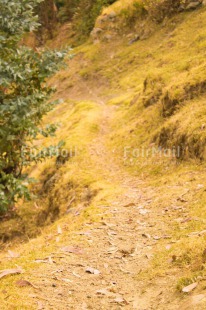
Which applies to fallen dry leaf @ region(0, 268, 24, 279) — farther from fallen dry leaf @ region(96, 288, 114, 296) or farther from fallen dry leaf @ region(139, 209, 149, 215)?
fallen dry leaf @ region(139, 209, 149, 215)

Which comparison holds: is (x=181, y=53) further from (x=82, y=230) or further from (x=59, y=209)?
(x=82, y=230)

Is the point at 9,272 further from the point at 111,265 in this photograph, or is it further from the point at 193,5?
the point at 193,5

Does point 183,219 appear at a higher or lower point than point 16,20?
lower

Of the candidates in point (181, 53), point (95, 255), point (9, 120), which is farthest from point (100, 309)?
point (181, 53)

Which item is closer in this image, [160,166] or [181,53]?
[160,166]

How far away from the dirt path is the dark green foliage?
7.80 ft

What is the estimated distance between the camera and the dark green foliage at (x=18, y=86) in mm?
9492

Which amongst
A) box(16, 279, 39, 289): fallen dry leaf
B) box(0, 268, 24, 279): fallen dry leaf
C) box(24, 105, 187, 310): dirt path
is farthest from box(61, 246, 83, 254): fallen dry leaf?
box(16, 279, 39, 289): fallen dry leaf

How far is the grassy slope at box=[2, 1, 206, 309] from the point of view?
7.47 m

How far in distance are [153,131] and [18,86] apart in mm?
6441

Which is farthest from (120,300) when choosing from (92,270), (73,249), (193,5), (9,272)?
(193,5)

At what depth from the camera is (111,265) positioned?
7074mm

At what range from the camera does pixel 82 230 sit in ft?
29.3

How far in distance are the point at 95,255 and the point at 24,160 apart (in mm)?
4677
